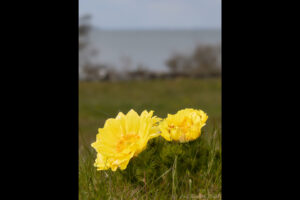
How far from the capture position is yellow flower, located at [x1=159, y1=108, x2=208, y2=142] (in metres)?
1.35

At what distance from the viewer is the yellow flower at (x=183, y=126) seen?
4.42 feet

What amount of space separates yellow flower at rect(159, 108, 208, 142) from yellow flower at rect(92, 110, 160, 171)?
0.04 m

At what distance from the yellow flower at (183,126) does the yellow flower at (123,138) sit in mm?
37

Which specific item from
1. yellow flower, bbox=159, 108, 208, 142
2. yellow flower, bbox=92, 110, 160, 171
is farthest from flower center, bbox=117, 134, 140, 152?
yellow flower, bbox=159, 108, 208, 142

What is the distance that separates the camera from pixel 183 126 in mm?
1375

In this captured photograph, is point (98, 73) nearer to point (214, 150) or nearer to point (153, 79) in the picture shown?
point (153, 79)

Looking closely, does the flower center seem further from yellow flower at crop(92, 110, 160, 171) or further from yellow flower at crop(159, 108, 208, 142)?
yellow flower at crop(159, 108, 208, 142)

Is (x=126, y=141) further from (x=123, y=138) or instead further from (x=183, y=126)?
(x=183, y=126)
